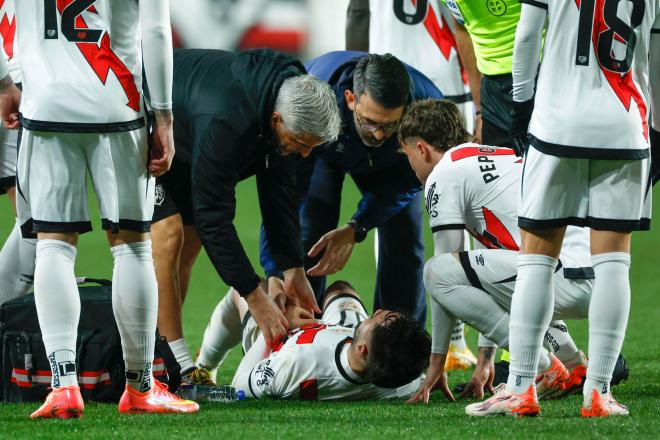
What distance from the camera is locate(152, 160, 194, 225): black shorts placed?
521 centimetres

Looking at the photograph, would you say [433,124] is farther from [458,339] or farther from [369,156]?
[458,339]

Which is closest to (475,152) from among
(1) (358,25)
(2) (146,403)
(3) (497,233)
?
(3) (497,233)

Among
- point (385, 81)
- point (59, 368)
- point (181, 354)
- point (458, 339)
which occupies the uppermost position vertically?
point (385, 81)

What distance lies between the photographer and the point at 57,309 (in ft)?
12.7

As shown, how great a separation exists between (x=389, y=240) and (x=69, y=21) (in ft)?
8.51

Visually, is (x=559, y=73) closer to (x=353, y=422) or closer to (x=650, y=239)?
(x=353, y=422)

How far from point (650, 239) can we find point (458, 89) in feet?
13.9

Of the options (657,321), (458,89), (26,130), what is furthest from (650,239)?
(26,130)

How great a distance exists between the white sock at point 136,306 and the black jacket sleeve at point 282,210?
835mm

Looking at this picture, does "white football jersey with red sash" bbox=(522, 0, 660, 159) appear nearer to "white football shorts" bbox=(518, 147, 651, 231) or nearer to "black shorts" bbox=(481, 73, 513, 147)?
"white football shorts" bbox=(518, 147, 651, 231)

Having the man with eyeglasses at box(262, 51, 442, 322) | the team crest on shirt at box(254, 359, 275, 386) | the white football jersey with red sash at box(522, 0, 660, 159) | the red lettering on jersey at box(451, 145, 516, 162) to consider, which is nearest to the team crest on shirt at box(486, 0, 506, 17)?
the man with eyeglasses at box(262, 51, 442, 322)

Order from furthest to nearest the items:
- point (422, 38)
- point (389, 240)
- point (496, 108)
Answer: point (422, 38) → point (389, 240) → point (496, 108)

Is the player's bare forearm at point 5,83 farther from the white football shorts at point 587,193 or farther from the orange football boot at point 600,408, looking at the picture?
the orange football boot at point 600,408

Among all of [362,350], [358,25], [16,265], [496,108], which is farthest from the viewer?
[358,25]
